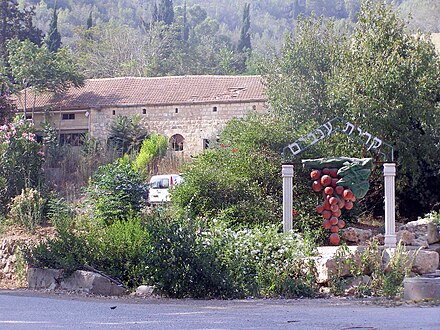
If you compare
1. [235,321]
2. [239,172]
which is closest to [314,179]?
[239,172]

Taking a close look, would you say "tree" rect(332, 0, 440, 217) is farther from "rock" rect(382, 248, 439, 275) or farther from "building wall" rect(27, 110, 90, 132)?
"building wall" rect(27, 110, 90, 132)

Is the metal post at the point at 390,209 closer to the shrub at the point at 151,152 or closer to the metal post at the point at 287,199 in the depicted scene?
→ the metal post at the point at 287,199

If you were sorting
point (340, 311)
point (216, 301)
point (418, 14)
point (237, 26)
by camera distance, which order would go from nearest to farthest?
point (340, 311)
point (216, 301)
point (418, 14)
point (237, 26)

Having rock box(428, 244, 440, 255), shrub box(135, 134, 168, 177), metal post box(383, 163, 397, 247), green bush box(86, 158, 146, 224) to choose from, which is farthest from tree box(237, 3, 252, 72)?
metal post box(383, 163, 397, 247)

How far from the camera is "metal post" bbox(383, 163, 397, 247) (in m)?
16.1

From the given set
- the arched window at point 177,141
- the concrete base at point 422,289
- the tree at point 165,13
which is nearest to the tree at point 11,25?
the arched window at point 177,141

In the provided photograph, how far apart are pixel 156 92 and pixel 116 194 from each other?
80.7 ft

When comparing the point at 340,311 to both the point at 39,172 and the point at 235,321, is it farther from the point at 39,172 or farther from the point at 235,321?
the point at 39,172

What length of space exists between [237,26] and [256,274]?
11561cm

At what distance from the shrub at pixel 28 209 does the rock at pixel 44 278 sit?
18.6ft

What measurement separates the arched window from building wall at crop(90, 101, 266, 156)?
22 centimetres

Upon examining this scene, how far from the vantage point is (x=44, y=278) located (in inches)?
566

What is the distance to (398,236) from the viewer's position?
1691cm

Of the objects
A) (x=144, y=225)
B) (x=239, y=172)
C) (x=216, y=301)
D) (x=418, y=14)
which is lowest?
(x=216, y=301)
